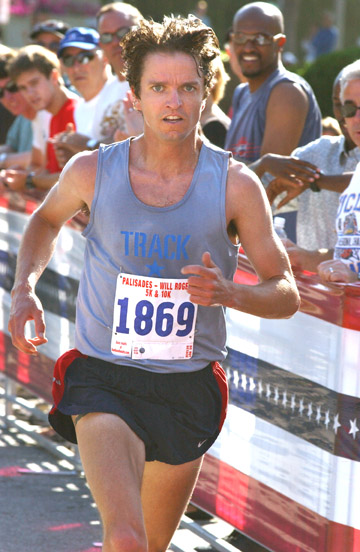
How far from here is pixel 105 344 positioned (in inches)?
129

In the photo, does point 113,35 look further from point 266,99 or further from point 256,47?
point 266,99

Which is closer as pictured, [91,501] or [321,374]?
[321,374]

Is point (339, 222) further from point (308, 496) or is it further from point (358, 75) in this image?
point (308, 496)

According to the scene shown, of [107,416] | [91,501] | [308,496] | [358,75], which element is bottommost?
[91,501]

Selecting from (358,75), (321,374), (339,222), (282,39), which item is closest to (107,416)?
(321,374)

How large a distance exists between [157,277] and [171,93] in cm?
56

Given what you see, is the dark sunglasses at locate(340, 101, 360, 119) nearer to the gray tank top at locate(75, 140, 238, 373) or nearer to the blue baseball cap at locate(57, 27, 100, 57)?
the gray tank top at locate(75, 140, 238, 373)

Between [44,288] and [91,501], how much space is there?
137 cm

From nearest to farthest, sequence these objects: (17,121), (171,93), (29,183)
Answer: (171,93) < (29,183) < (17,121)

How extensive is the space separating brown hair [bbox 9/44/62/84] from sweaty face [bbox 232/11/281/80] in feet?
5.69

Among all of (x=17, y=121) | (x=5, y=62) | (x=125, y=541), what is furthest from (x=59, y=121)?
(x=125, y=541)

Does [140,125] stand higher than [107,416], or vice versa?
[140,125]

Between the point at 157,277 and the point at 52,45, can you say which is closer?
the point at 157,277

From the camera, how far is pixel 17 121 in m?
8.20
